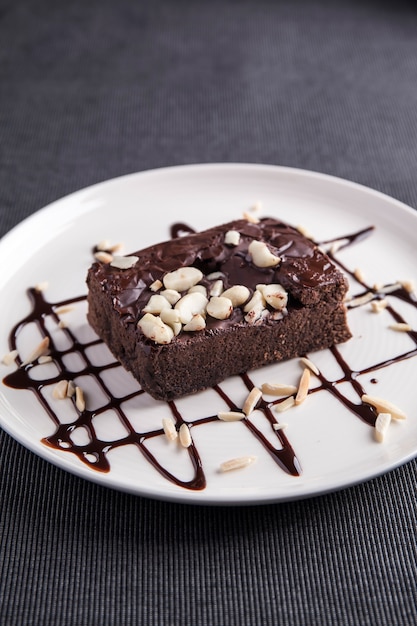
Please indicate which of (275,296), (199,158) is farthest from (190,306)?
(199,158)

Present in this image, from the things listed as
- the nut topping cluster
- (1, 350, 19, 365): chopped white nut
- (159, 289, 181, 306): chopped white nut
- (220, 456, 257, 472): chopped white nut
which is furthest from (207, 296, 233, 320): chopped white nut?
(1, 350, 19, 365): chopped white nut

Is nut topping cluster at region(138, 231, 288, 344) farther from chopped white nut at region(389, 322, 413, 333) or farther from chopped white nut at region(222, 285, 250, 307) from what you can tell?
chopped white nut at region(389, 322, 413, 333)

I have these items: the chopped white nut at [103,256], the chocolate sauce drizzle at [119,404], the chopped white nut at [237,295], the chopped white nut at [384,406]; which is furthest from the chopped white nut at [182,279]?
the chopped white nut at [384,406]

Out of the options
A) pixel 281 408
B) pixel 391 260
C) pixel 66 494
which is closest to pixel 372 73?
pixel 391 260

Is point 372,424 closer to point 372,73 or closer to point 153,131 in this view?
point 153,131

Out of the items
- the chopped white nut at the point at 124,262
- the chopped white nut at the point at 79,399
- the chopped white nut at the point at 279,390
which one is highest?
the chopped white nut at the point at 124,262

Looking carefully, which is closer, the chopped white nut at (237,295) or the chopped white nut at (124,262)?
the chopped white nut at (237,295)

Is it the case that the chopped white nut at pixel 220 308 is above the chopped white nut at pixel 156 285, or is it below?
above

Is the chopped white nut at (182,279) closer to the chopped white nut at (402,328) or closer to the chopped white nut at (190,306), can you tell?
the chopped white nut at (190,306)
